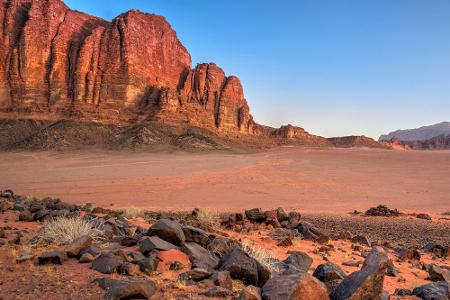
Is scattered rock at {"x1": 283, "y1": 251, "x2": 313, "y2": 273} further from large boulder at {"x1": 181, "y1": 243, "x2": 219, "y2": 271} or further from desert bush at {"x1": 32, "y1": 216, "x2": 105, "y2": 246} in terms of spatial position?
desert bush at {"x1": 32, "y1": 216, "x2": 105, "y2": 246}

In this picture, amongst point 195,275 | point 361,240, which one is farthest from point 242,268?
point 361,240

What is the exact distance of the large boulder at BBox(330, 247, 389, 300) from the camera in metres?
4.50

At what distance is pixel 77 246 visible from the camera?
19.9 feet

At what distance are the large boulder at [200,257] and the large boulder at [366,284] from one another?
1.96m

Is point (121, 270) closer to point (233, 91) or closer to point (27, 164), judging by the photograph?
point (27, 164)

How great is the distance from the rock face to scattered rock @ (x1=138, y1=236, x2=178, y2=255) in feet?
214

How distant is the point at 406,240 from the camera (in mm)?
12484

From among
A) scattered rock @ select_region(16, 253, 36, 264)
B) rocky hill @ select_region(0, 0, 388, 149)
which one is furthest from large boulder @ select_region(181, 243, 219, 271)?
rocky hill @ select_region(0, 0, 388, 149)

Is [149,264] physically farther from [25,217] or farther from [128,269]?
[25,217]

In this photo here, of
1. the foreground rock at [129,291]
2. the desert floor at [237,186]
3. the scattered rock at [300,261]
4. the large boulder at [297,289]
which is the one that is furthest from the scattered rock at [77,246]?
the desert floor at [237,186]

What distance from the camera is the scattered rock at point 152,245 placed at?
6.22 meters

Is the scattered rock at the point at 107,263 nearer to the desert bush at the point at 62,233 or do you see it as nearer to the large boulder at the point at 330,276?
the desert bush at the point at 62,233

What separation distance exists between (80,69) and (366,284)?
77170 mm

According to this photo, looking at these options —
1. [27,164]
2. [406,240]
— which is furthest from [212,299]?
[27,164]
